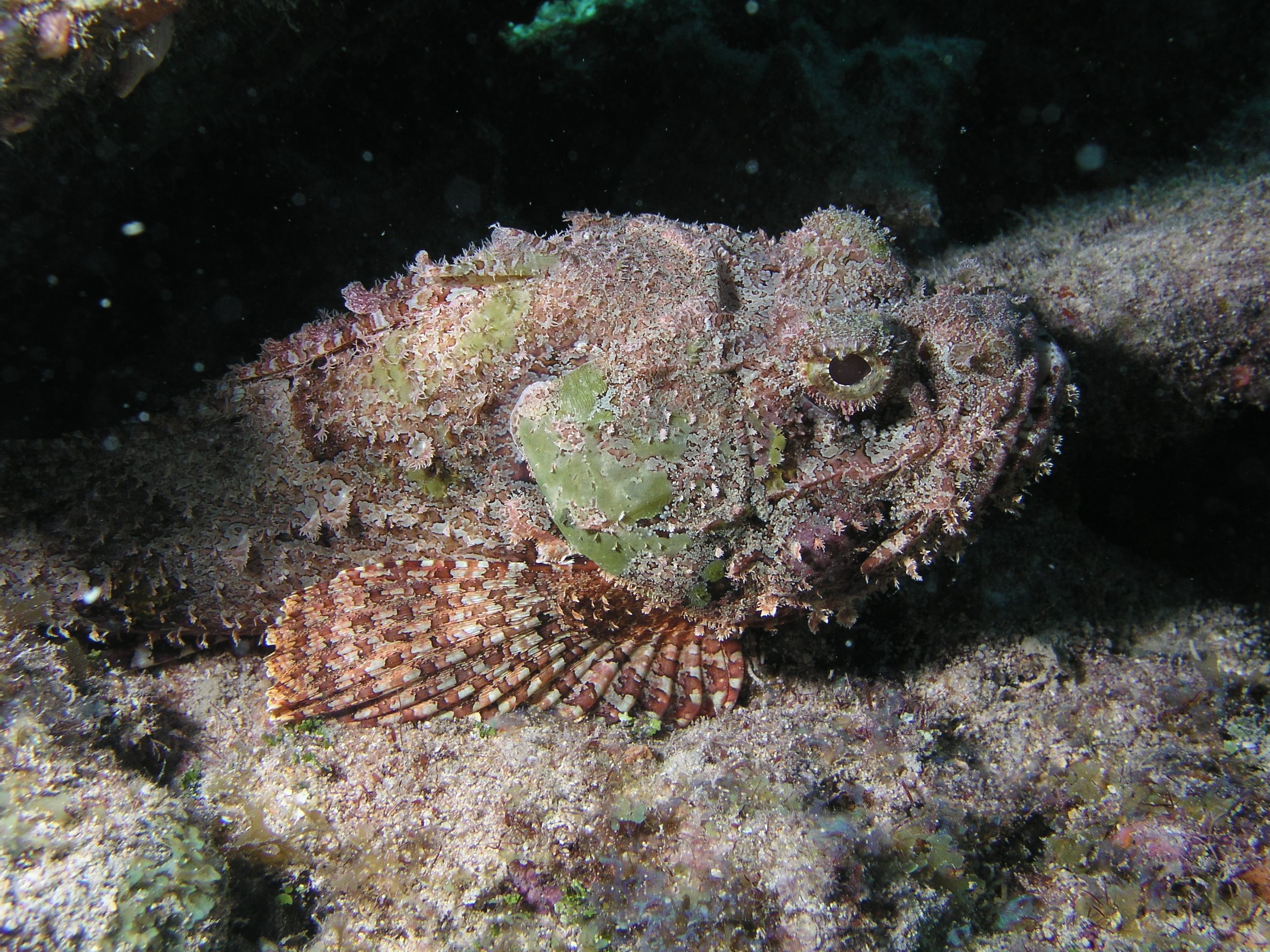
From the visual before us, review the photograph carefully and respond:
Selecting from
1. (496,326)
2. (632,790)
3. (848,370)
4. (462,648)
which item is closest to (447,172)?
(496,326)

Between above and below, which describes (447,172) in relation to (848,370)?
above

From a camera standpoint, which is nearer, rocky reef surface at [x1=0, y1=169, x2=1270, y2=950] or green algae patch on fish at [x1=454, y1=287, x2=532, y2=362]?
rocky reef surface at [x1=0, y1=169, x2=1270, y2=950]

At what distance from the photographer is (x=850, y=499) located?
9.20ft

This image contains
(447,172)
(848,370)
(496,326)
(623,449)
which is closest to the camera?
(848,370)

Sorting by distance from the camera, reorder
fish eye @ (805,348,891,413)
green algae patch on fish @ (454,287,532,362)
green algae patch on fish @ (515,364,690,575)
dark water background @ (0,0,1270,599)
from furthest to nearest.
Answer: dark water background @ (0,0,1270,599) < green algae patch on fish @ (454,287,532,362) < green algae patch on fish @ (515,364,690,575) < fish eye @ (805,348,891,413)

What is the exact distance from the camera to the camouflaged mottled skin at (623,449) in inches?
109

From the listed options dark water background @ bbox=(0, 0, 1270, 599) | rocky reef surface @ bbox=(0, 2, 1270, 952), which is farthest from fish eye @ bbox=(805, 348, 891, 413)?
dark water background @ bbox=(0, 0, 1270, 599)

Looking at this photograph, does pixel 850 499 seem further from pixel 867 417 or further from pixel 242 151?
pixel 242 151

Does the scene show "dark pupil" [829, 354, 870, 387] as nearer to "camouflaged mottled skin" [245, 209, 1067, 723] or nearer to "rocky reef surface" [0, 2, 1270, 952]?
"camouflaged mottled skin" [245, 209, 1067, 723]

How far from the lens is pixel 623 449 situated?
283 centimetres

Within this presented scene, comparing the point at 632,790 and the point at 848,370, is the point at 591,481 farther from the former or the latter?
the point at 632,790

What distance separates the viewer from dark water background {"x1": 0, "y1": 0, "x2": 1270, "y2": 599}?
4.26 m

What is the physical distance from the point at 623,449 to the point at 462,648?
144cm

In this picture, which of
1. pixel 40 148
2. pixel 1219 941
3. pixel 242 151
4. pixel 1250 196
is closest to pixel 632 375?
pixel 1219 941
